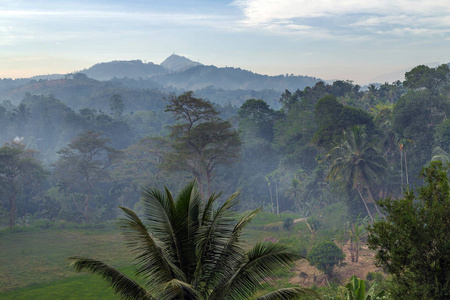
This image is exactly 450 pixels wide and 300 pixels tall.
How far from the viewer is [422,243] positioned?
31.1 feet

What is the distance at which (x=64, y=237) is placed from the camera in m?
33.8

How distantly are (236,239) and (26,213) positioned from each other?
138ft

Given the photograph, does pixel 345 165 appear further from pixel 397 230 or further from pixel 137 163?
pixel 137 163

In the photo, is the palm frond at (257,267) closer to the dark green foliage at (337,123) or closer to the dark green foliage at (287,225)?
the dark green foliage at (287,225)

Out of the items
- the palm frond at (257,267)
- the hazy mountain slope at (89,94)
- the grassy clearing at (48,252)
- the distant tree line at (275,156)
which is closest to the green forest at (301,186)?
the palm frond at (257,267)

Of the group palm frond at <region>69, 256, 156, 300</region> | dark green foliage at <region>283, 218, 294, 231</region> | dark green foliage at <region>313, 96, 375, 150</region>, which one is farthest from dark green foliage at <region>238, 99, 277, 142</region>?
palm frond at <region>69, 256, 156, 300</region>

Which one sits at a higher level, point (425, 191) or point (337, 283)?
point (425, 191)

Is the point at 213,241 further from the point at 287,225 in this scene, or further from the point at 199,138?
the point at 199,138


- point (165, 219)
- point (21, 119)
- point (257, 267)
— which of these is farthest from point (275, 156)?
point (21, 119)

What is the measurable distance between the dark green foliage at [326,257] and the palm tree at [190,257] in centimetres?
1531

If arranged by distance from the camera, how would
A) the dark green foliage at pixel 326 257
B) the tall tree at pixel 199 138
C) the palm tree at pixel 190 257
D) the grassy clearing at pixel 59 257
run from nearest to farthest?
the palm tree at pixel 190 257, the grassy clearing at pixel 59 257, the dark green foliage at pixel 326 257, the tall tree at pixel 199 138

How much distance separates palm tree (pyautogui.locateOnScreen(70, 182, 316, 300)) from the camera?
747 cm

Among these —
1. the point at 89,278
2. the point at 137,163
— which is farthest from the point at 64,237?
the point at 137,163

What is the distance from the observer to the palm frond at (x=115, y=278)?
728cm
